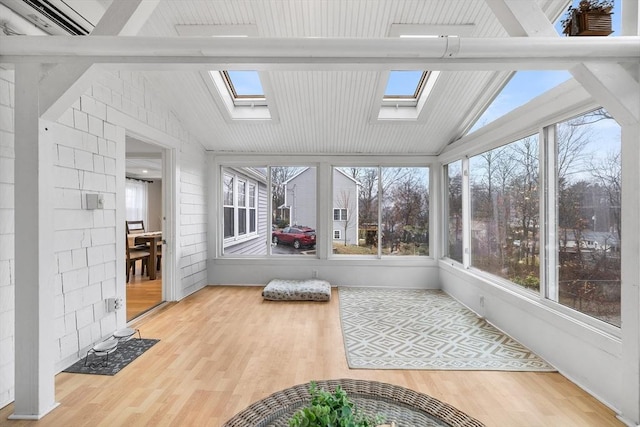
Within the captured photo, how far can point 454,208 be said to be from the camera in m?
4.68

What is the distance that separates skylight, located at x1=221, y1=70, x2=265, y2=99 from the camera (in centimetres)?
388

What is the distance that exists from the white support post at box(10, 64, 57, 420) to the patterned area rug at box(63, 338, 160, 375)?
54 cm

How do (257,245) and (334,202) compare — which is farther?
(257,245)

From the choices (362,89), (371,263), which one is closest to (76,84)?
(362,89)

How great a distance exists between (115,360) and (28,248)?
1.25 meters

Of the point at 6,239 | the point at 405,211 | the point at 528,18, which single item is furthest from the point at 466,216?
the point at 6,239

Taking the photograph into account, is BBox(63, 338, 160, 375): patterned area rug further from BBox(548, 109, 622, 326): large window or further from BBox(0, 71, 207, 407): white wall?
BBox(548, 109, 622, 326): large window

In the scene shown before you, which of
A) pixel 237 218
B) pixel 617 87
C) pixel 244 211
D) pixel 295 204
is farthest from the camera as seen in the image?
pixel 244 211

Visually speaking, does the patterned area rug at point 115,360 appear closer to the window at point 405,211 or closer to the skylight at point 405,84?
the window at point 405,211

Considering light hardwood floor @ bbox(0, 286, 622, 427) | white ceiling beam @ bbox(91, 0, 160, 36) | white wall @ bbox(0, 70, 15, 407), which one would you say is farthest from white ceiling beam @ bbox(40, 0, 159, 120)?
light hardwood floor @ bbox(0, 286, 622, 427)

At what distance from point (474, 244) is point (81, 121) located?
4.52 metres

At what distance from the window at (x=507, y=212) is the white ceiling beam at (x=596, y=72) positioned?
1117 mm

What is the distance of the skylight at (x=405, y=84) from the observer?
3780 millimetres

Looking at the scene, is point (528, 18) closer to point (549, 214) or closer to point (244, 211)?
point (549, 214)
